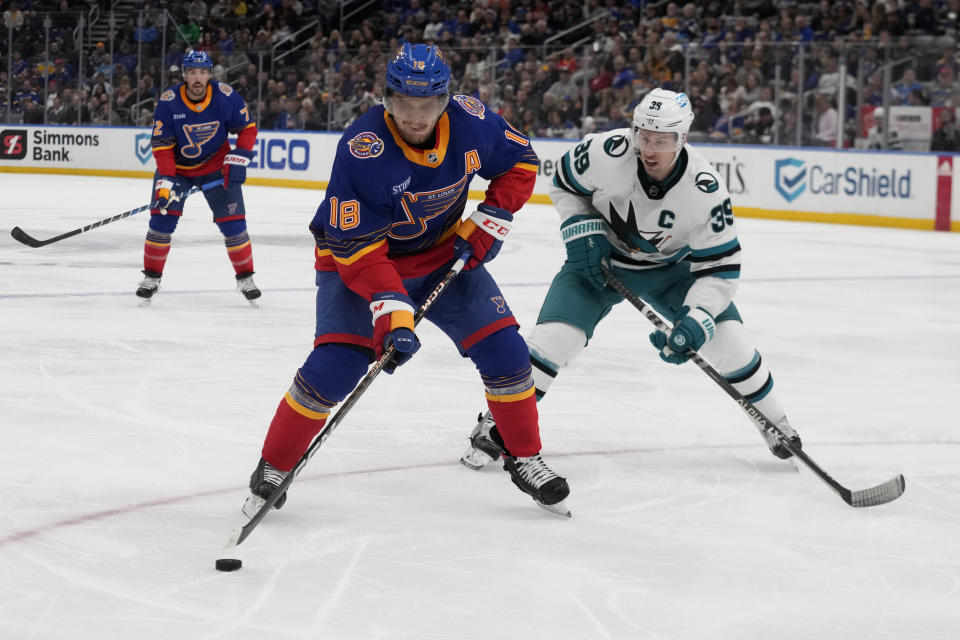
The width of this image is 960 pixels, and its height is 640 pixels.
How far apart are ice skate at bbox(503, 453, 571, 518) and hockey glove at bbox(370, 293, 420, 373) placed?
509 millimetres

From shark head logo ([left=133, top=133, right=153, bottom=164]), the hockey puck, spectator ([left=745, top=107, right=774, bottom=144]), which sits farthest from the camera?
shark head logo ([left=133, top=133, right=153, bottom=164])

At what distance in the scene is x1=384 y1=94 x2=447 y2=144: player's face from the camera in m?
2.74

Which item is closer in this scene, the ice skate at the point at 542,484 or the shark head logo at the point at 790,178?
the ice skate at the point at 542,484

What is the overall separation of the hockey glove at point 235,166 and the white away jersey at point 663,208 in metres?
3.14

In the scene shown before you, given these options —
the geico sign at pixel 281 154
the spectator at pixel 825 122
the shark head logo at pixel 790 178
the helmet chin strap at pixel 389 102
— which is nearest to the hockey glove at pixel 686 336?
the helmet chin strap at pixel 389 102

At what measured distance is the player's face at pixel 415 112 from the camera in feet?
9.00

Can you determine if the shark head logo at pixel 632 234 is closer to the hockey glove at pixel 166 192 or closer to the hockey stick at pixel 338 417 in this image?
the hockey stick at pixel 338 417

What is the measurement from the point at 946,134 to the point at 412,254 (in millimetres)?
8872

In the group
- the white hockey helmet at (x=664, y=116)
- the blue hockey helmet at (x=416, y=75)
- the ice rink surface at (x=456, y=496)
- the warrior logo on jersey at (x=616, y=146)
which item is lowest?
the ice rink surface at (x=456, y=496)

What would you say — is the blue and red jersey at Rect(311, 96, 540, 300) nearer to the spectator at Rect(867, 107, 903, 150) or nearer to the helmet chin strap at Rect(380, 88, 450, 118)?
the helmet chin strap at Rect(380, 88, 450, 118)

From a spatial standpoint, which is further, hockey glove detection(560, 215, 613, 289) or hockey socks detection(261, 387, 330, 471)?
hockey glove detection(560, 215, 613, 289)

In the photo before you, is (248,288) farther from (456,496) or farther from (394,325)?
(394,325)

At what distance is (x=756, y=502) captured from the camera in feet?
10.7

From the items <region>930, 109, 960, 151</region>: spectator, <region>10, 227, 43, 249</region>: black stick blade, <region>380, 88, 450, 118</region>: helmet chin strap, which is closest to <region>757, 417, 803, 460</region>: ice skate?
<region>380, 88, 450, 118</region>: helmet chin strap
